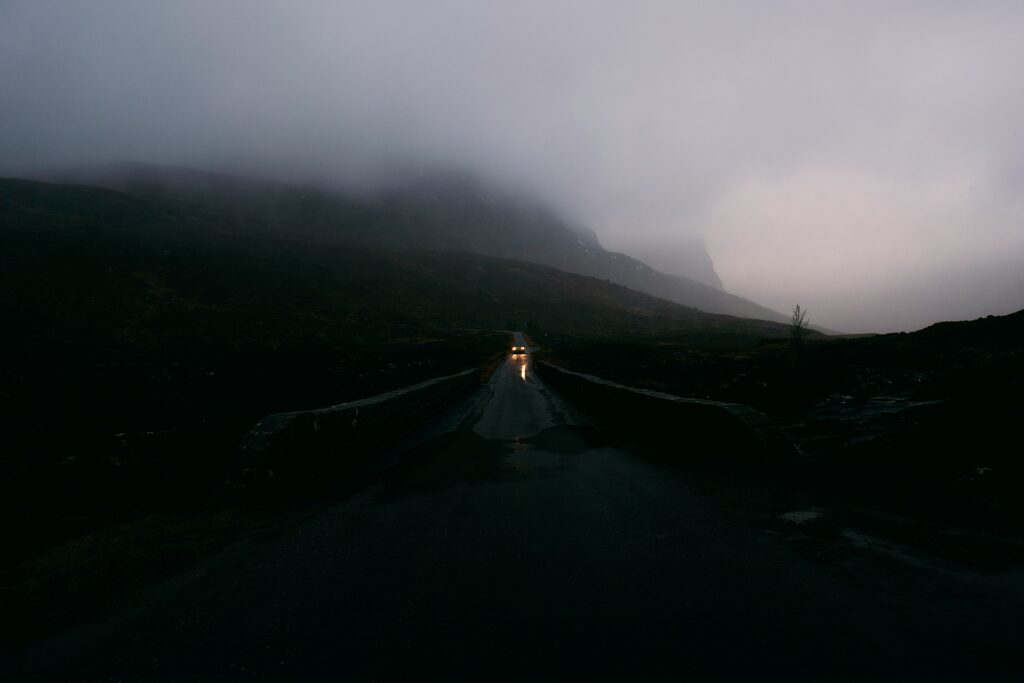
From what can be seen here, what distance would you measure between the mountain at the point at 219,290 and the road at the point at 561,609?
2165 inches

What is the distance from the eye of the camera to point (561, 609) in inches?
132

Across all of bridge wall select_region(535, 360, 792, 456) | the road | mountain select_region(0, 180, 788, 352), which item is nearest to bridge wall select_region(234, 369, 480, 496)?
the road

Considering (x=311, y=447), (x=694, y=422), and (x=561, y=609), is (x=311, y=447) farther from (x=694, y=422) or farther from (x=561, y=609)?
(x=694, y=422)

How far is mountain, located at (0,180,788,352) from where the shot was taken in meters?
60.6

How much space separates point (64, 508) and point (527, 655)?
21.4 ft

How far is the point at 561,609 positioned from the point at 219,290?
318ft

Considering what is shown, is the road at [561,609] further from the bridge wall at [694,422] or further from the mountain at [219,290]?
the mountain at [219,290]

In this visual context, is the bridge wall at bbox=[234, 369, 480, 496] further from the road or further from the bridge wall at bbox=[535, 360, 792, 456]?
the bridge wall at bbox=[535, 360, 792, 456]

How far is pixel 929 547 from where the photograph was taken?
4.25 m

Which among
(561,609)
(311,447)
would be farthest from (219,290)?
(561,609)

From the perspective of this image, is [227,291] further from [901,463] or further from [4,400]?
[901,463]

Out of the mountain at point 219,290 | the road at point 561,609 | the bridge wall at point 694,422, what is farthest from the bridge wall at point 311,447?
the mountain at point 219,290

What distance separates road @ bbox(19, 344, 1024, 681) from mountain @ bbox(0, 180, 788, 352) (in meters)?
55.0

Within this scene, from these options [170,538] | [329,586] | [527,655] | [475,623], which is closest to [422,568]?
[329,586]
